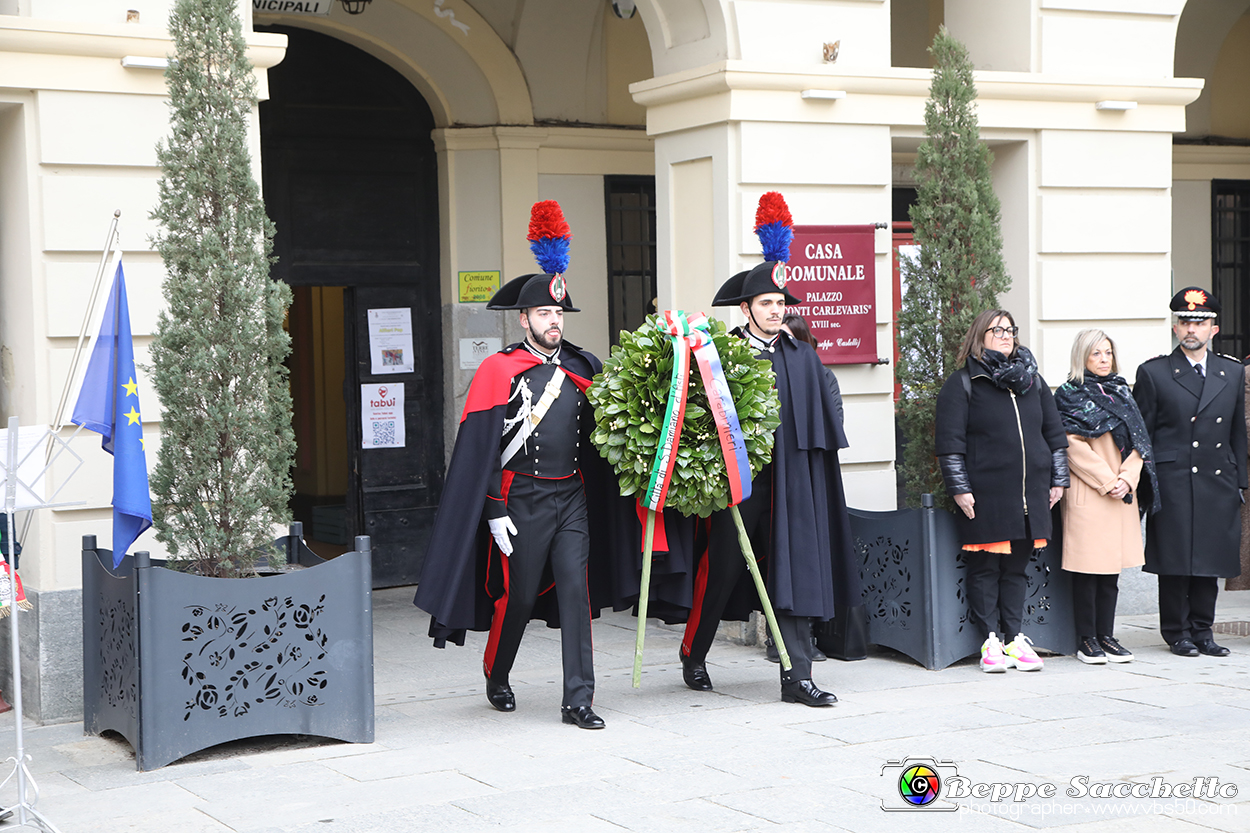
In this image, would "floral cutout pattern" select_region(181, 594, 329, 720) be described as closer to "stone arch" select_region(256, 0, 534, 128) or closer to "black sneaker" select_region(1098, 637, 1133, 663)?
"black sneaker" select_region(1098, 637, 1133, 663)

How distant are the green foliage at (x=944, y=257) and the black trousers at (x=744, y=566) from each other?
4.14ft

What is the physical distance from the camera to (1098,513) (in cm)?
749

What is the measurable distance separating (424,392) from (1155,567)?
510 centimetres

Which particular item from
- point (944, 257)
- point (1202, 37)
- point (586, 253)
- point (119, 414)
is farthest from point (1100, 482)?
point (1202, 37)

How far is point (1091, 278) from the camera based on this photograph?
8.95 metres

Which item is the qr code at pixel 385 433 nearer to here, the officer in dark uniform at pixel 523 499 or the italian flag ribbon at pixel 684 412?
the officer in dark uniform at pixel 523 499

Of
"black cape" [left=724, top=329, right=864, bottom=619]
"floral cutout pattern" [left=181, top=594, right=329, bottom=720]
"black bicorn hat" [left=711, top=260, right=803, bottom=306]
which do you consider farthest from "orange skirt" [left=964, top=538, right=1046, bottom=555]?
"floral cutout pattern" [left=181, top=594, right=329, bottom=720]

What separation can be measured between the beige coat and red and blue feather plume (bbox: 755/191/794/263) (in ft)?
6.43

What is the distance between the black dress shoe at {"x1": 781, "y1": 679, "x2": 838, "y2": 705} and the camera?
6535 millimetres

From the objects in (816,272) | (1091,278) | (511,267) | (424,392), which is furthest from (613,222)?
(1091,278)

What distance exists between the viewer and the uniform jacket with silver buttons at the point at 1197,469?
7703 millimetres

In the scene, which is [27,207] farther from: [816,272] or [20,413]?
[816,272]

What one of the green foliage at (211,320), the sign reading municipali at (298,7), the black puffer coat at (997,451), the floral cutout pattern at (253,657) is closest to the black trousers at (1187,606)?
the black puffer coat at (997,451)

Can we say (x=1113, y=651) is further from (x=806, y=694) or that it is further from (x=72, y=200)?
(x=72, y=200)
